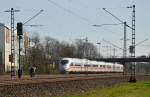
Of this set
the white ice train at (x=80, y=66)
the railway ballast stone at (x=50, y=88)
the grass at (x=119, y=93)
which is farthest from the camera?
the white ice train at (x=80, y=66)

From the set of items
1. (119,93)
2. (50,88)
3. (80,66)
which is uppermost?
(80,66)

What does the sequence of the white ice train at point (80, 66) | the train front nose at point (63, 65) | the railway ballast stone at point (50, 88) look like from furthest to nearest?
the white ice train at point (80, 66), the train front nose at point (63, 65), the railway ballast stone at point (50, 88)

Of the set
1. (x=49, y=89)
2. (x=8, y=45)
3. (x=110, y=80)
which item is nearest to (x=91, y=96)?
(x=49, y=89)

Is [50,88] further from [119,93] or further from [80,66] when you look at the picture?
Answer: [80,66]

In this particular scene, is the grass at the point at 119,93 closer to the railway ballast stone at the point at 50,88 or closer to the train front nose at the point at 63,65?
the railway ballast stone at the point at 50,88

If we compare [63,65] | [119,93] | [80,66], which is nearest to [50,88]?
[119,93]

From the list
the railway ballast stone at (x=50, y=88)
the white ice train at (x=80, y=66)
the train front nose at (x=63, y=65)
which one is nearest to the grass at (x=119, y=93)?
the railway ballast stone at (x=50, y=88)

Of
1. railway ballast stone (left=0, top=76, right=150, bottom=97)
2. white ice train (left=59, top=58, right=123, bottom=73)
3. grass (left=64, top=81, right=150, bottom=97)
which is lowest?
grass (left=64, top=81, right=150, bottom=97)

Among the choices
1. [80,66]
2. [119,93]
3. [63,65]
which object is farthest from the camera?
[80,66]

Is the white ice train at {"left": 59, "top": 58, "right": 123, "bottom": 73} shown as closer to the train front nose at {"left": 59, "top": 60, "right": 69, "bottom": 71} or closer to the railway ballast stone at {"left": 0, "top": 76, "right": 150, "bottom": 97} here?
the train front nose at {"left": 59, "top": 60, "right": 69, "bottom": 71}

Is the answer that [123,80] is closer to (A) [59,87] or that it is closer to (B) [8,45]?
(A) [59,87]

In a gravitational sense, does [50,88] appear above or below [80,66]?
below

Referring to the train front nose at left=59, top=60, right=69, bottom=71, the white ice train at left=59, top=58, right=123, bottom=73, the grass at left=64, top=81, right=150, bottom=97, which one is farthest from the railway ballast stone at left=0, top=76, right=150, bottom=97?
the white ice train at left=59, top=58, right=123, bottom=73

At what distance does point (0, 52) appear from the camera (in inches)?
4786
